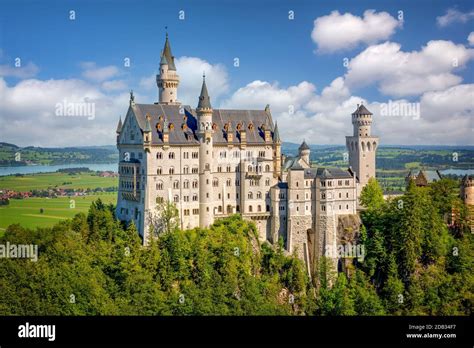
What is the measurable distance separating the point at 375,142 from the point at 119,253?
33629 mm

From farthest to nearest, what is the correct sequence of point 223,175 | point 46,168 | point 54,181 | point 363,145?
point 46,168 → point 54,181 → point 363,145 → point 223,175

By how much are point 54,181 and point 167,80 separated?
4193 centimetres

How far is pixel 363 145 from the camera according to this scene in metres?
79.2

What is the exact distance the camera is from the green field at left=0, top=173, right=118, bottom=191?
96.3 m

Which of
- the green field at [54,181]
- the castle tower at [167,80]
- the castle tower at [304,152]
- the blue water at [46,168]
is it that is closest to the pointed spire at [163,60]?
the castle tower at [167,80]

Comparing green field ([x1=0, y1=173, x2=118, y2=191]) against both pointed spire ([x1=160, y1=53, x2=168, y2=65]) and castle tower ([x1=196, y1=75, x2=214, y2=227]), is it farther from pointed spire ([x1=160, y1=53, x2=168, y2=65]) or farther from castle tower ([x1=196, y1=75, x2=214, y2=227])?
castle tower ([x1=196, y1=75, x2=214, y2=227])

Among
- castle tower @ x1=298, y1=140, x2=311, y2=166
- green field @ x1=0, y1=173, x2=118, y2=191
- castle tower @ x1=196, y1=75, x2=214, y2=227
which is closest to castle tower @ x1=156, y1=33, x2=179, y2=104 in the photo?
castle tower @ x1=196, y1=75, x2=214, y2=227

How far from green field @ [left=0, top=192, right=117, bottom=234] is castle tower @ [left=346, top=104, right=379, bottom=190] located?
31.8 metres

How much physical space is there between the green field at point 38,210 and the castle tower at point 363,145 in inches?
1253

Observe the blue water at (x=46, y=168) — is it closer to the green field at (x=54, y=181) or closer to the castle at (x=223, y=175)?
the green field at (x=54, y=181)

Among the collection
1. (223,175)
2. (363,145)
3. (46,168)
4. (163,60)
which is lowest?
(223,175)

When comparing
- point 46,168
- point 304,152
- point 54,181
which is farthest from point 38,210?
point 304,152

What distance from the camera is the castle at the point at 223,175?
66.8m

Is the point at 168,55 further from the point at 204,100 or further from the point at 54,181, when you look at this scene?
the point at 54,181
